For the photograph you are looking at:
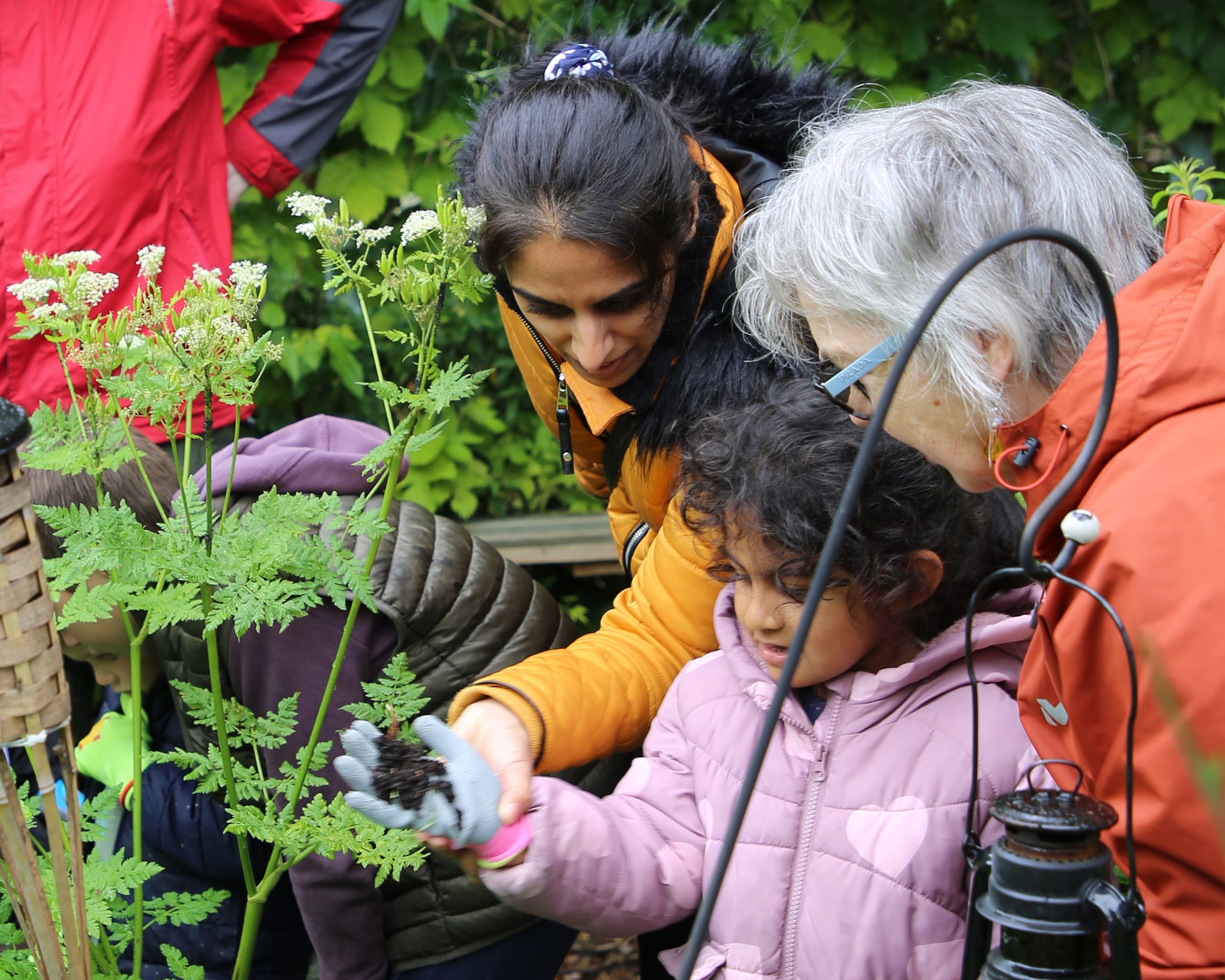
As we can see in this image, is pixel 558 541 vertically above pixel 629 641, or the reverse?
pixel 629 641

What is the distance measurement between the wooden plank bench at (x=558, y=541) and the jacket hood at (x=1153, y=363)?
233 centimetres

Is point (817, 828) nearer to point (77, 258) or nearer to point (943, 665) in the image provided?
point (943, 665)

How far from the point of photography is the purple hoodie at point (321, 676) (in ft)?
6.17

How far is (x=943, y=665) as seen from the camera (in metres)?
1.50

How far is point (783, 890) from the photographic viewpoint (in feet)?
4.79

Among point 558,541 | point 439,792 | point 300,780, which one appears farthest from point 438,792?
point 558,541

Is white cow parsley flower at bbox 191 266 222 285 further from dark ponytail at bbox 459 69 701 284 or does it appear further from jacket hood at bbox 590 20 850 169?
jacket hood at bbox 590 20 850 169

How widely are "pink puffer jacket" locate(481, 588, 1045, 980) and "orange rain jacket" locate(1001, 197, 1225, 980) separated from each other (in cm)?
35

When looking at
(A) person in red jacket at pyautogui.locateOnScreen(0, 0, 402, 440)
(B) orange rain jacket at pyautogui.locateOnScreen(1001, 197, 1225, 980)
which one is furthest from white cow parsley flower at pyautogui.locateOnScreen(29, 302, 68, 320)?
(A) person in red jacket at pyautogui.locateOnScreen(0, 0, 402, 440)

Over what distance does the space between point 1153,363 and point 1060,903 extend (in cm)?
45

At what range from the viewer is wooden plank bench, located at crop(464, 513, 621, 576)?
Result: 11.3 ft

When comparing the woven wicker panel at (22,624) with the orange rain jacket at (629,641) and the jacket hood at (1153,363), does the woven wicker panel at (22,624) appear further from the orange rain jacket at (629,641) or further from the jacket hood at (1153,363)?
the jacket hood at (1153,363)

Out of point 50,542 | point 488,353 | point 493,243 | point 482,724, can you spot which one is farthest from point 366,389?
point 482,724

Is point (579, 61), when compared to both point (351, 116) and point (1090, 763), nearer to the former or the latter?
point (1090, 763)
